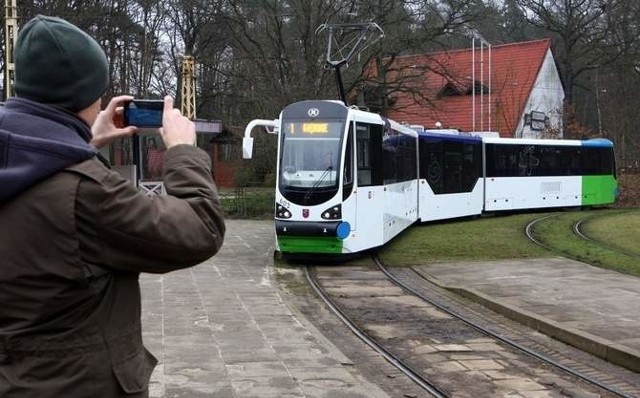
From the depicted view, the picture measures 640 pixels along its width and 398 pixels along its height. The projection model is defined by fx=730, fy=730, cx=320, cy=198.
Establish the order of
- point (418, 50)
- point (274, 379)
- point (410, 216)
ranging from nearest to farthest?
point (274, 379), point (410, 216), point (418, 50)

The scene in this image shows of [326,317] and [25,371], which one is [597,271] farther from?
[25,371]

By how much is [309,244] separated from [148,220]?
1204 centimetres

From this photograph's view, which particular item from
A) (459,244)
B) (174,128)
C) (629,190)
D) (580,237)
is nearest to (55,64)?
(174,128)

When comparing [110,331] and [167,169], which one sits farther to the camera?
[167,169]

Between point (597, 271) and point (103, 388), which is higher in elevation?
point (103, 388)

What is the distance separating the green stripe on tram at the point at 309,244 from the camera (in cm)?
1370

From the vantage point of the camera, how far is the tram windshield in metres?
13.8

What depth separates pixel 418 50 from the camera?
3170 centimetres

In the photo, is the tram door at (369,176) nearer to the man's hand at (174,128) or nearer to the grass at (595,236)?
the grass at (595,236)

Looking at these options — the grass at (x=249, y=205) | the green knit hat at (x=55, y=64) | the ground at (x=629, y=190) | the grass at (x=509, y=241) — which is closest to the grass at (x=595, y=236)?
the grass at (x=509, y=241)

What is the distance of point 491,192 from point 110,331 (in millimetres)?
24829

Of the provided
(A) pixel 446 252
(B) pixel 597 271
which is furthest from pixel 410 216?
(B) pixel 597 271

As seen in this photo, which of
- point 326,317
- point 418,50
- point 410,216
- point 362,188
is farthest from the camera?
point 418,50

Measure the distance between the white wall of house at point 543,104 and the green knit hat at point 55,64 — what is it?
131 ft
